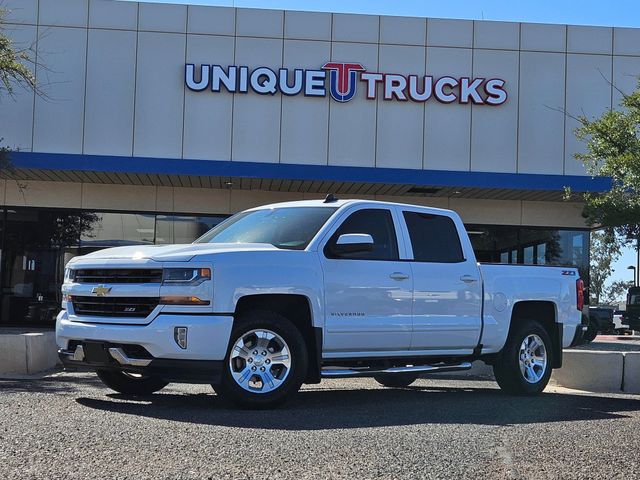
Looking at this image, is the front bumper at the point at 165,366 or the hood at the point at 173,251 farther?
the hood at the point at 173,251

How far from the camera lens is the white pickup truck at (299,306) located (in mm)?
6871

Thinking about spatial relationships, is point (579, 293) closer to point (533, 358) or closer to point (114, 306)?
point (533, 358)

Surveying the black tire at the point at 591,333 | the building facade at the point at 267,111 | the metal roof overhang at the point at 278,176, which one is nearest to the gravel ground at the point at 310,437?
the metal roof overhang at the point at 278,176

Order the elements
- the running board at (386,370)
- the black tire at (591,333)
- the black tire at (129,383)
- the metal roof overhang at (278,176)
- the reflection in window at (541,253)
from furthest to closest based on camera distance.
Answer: the reflection in window at (541,253) → the black tire at (591,333) → the metal roof overhang at (278,176) → the black tire at (129,383) → the running board at (386,370)

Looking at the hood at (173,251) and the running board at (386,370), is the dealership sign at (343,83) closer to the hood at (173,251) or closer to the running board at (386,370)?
the running board at (386,370)

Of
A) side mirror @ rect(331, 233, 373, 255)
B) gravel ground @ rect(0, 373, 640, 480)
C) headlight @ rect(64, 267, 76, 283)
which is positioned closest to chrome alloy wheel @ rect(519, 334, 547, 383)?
gravel ground @ rect(0, 373, 640, 480)

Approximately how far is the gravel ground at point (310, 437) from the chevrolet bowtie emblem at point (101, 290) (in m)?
1.01

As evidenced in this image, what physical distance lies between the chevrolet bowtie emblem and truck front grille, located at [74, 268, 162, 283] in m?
0.09

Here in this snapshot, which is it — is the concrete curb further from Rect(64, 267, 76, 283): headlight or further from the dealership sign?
the dealership sign

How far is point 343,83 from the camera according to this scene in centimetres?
2005

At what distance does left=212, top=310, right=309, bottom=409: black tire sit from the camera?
6941 millimetres

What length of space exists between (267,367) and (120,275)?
1595 mm

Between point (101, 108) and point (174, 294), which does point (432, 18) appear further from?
point (174, 294)

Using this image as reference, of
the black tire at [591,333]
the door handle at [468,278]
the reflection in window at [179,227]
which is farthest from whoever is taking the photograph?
the reflection in window at [179,227]
